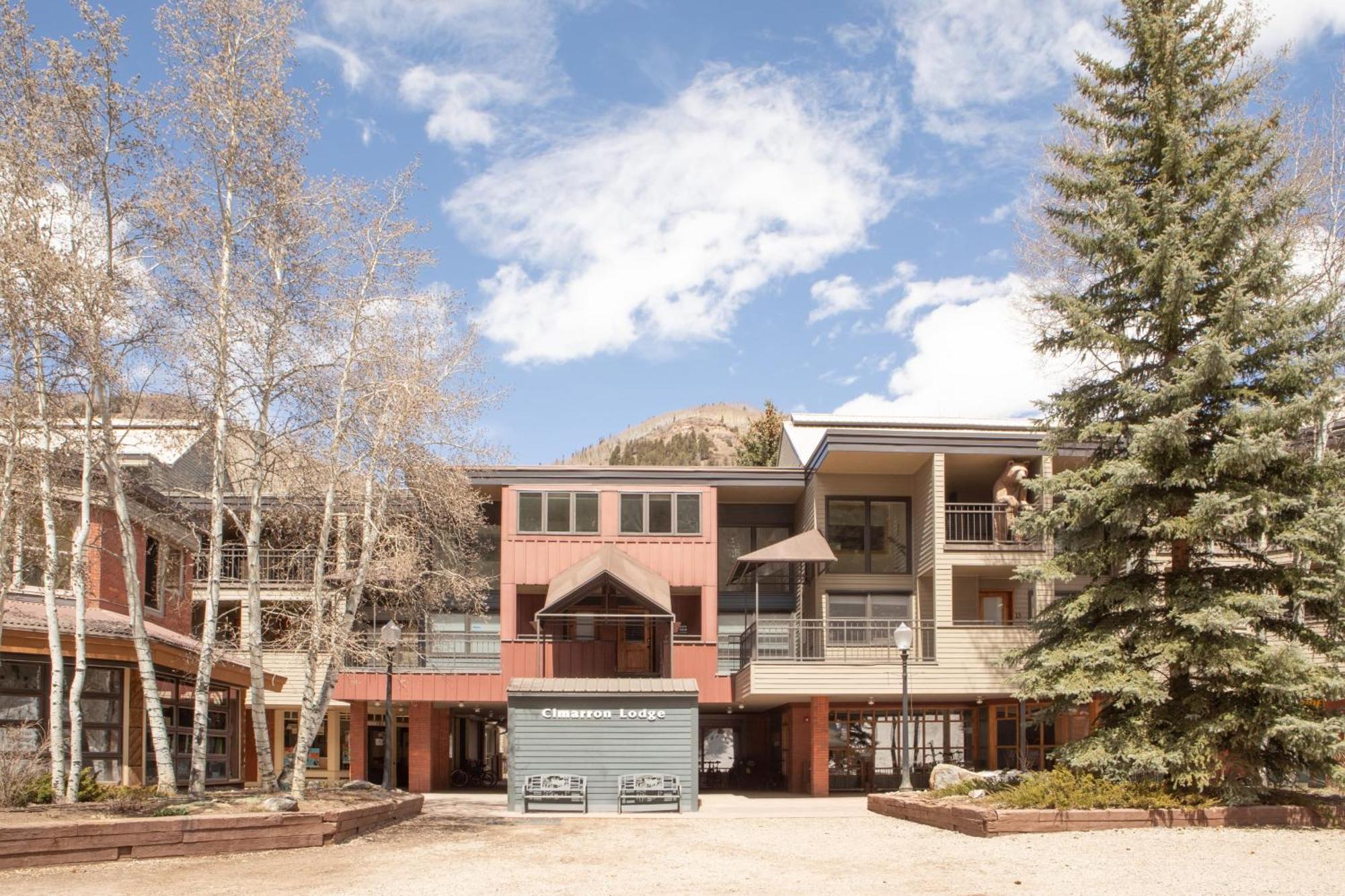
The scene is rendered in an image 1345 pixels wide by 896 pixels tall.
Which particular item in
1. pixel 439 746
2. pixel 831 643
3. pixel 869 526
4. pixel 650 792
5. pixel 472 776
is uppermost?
pixel 869 526

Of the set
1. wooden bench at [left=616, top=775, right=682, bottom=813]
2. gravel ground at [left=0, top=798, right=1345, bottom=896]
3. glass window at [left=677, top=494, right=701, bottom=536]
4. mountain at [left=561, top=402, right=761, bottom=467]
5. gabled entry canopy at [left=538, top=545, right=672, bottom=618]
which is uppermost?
mountain at [left=561, top=402, right=761, bottom=467]

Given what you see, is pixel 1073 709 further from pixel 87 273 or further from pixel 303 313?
pixel 87 273

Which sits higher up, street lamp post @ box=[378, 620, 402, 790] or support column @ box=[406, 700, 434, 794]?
street lamp post @ box=[378, 620, 402, 790]

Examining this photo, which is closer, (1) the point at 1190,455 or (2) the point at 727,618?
(1) the point at 1190,455

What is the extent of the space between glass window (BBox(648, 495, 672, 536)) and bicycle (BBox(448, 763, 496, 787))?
8.59m

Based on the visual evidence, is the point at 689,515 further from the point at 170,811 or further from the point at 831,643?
the point at 170,811

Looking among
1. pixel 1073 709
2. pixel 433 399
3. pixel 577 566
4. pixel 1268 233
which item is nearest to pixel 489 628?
pixel 577 566

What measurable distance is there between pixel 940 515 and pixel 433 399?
1368 cm

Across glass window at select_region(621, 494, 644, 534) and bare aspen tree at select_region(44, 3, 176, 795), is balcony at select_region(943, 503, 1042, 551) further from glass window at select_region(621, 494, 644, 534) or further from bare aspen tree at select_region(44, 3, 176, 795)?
bare aspen tree at select_region(44, 3, 176, 795)

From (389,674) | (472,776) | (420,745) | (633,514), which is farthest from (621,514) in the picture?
(389,674)

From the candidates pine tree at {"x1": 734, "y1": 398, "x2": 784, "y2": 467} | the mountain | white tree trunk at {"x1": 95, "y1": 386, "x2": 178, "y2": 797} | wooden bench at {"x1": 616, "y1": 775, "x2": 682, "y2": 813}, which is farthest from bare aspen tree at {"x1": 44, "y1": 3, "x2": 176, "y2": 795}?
the mountain

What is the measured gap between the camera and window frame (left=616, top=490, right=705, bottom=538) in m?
30.4

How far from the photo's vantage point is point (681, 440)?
453ft

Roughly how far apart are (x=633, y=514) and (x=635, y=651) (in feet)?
11.0
